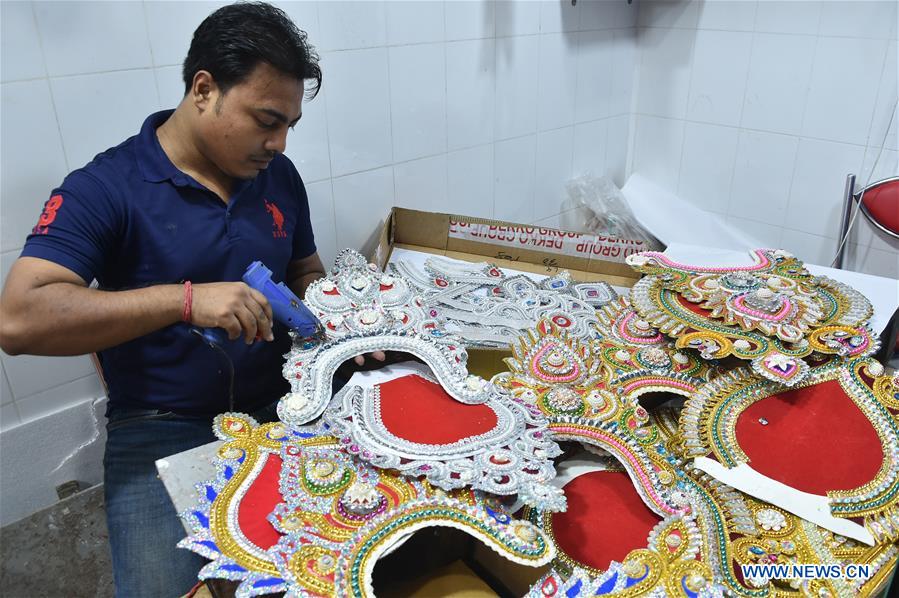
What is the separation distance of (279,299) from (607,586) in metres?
0.83

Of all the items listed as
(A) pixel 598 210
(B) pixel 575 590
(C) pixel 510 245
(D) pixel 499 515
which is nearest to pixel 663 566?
(B) pixel 575 590

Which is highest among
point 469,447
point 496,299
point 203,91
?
point 203,91

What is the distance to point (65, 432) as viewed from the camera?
1.98 meters

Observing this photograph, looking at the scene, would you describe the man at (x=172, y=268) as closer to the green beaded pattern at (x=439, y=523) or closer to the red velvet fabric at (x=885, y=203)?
the green beaded pattern at (x=439, y=523)

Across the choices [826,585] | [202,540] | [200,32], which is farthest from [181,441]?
[826,585]

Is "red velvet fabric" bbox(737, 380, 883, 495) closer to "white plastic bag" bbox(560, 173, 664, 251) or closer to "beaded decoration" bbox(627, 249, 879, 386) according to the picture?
"beaded decoration" bbox(627, 249, 879, 386)

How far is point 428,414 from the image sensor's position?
1.25 meters

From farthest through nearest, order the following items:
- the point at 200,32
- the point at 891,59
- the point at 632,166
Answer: the point at 632,166, the point at 891,59, the point at 200,32

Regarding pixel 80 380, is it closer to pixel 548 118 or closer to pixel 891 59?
pixel 548 118

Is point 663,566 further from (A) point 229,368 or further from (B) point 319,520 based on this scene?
(A) point 229,368

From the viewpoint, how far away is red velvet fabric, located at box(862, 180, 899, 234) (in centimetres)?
231

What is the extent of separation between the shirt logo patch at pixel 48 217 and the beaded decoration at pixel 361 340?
20.5 inches

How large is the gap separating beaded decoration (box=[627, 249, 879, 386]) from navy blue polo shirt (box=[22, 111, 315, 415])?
965 millimetres

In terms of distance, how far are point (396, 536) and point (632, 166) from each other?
266cm
